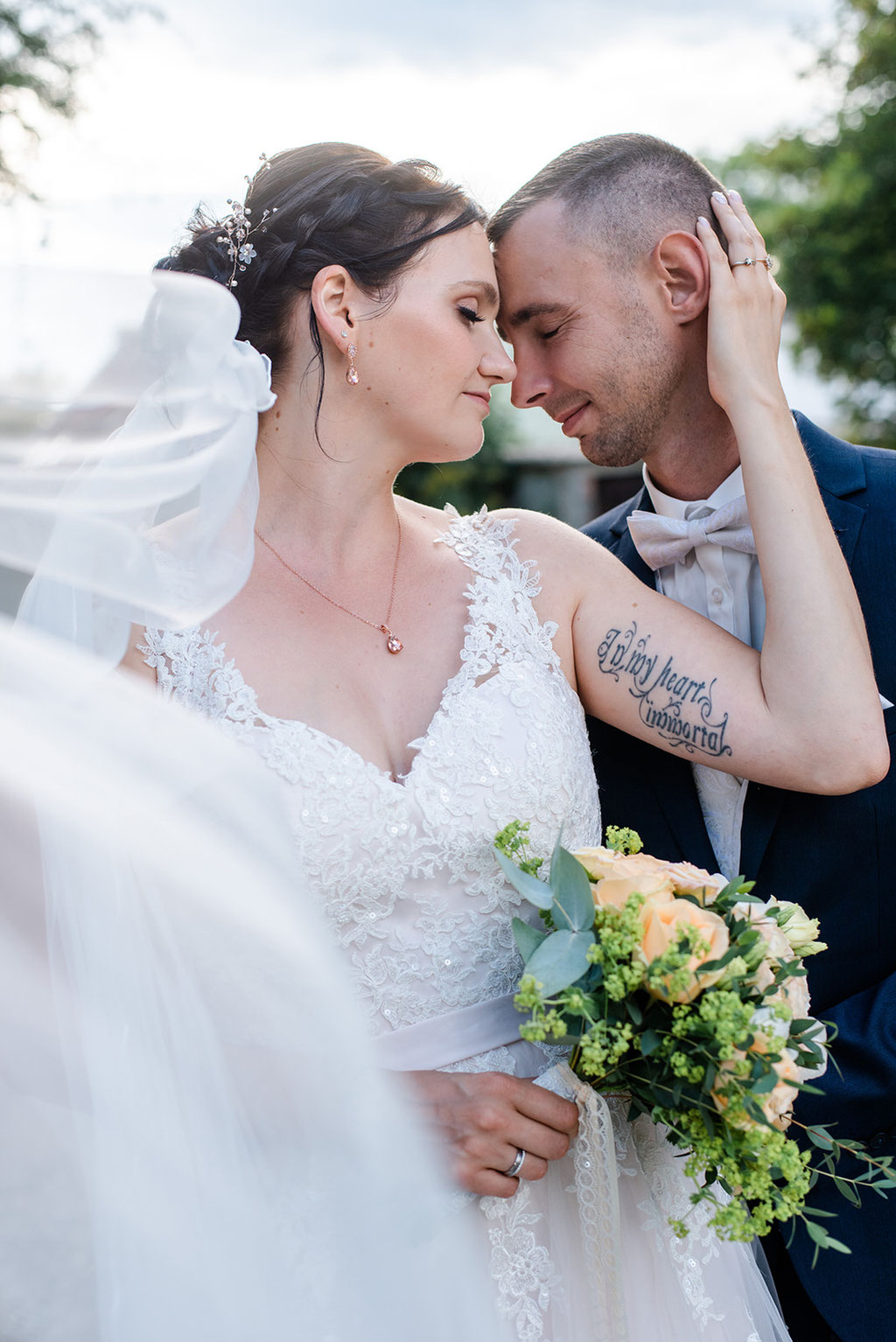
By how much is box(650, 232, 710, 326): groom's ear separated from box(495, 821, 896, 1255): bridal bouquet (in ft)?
4.93

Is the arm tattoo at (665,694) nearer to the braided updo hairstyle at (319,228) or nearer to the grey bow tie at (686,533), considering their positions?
the grey bow tie at (686,533)

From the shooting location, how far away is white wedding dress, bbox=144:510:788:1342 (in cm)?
193

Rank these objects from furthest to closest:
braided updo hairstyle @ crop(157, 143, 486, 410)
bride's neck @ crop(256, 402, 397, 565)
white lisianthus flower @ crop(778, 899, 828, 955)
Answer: bride's neck @ crop(256, 402, 397, 565) → braided updo hairstyle @ crop(157, 143, 486, 410) → white lisianthus flower @ crop(778, 899, 828, 955)

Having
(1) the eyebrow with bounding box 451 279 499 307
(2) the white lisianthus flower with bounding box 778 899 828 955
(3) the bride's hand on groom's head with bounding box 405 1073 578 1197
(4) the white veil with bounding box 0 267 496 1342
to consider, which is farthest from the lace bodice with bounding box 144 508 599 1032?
(1) the eyebrow with bounding box 451 279 499 307

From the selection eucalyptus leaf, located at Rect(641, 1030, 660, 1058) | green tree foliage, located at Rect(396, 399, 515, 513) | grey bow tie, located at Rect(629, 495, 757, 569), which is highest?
grey bow tie, located at Rect(629, 495, 757, 569)

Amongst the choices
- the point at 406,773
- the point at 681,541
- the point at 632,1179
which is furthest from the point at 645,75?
the point at 632,1179

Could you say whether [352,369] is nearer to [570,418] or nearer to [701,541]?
[570,418]

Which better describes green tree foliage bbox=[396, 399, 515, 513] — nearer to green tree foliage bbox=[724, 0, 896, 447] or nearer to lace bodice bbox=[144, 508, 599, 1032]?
green tree foliage bbox=[724, 0, 896, 447]

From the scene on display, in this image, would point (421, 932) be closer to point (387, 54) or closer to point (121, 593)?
point (121, 593)

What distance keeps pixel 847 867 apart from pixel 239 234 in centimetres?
194

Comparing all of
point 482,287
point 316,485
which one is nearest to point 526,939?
A: point 316,485

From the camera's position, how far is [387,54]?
4637mm

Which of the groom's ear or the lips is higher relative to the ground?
the groom's ear

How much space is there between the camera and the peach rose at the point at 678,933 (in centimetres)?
158
